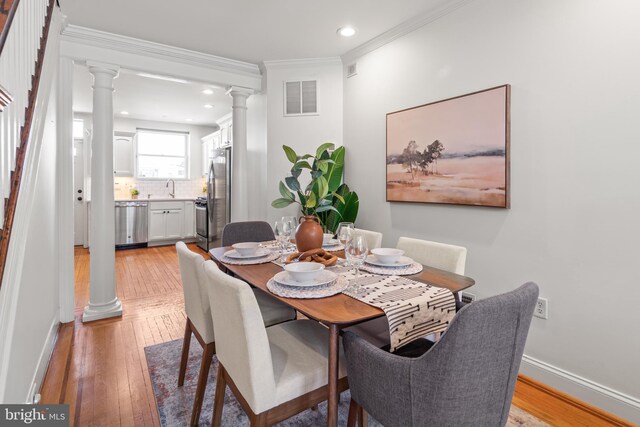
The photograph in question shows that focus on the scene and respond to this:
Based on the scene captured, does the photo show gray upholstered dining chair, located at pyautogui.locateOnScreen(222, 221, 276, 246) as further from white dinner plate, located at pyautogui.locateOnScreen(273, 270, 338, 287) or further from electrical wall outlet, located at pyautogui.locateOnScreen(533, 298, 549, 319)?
electrical wall outlet, located at pyautogui.locateOnScreen(533, 298, 549, 319)

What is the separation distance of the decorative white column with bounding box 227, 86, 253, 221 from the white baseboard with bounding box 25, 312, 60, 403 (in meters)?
1.92

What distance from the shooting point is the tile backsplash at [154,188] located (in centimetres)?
673

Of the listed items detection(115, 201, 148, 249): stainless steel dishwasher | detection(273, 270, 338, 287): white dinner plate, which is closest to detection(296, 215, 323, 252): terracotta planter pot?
detection(273, 270, 338, 287): white dinner plate

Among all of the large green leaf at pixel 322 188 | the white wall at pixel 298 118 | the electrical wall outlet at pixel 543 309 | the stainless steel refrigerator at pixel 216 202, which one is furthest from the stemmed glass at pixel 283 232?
the stainless steel refrigerator at pixel 216 202

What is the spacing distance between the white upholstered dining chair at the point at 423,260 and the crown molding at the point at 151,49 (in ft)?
9.26

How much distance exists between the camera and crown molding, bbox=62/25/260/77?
3021 mm

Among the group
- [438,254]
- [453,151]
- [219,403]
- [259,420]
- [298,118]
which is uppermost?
[298,118]

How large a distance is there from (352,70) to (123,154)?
17.2 ft

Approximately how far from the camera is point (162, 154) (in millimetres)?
7090

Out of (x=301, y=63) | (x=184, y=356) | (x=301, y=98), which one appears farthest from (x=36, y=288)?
(x=301, y=63)

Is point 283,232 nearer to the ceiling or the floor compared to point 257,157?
nearer to the floor

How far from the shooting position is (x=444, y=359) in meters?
1.00

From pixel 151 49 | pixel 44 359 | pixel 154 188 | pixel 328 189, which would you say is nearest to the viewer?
pixel 44 359

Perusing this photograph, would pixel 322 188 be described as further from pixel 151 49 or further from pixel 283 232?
pixel 151 49
